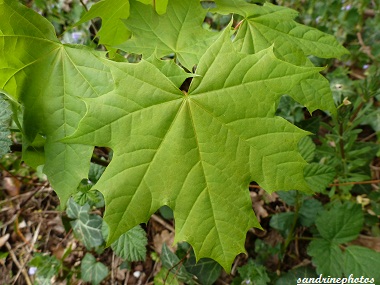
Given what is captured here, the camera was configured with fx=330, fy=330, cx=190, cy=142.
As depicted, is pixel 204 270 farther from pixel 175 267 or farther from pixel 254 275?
pixel 254 275

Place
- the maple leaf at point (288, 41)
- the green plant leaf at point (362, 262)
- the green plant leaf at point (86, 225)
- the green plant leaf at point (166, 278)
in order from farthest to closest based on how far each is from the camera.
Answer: the green plant leaf at point (86, 225)
the green plant leaf at point (166, 278)
the green plant leaf at point (362, 262)
the maple leaf at point (288, 41)

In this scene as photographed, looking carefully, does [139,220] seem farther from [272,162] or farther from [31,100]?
[31,100]

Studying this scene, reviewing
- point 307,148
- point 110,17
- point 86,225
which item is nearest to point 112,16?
point 110,17

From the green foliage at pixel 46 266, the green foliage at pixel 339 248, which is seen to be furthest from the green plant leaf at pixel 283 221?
the green foliage at pixel 46 266

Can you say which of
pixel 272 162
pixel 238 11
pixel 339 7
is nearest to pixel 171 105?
pixel 272 162

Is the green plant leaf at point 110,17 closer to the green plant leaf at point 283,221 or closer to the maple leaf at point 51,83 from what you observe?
the maple leaf at point 51,83
